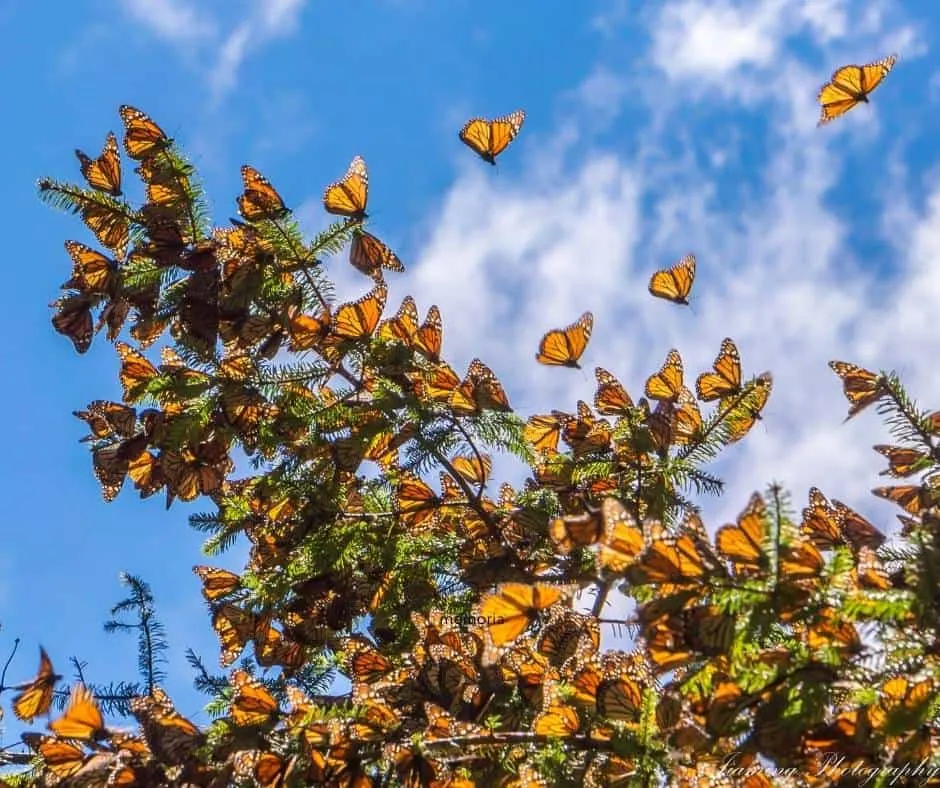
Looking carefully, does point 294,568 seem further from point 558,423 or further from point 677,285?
point 677,285

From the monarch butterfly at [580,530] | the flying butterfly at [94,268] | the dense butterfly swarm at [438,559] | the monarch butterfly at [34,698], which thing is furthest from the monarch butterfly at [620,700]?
the flying butterfly at [94,268]

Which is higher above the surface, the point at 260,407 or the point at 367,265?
the point at 367,265

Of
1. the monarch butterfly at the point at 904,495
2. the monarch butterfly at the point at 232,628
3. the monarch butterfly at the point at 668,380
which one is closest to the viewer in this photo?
the monarch butterfly at the point at 904,495

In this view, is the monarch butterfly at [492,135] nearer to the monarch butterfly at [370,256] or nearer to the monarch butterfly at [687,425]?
the monarch butterfly at [370,256]

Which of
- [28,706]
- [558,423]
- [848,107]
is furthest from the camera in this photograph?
[848,107]

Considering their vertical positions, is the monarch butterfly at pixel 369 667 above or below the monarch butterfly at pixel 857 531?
above

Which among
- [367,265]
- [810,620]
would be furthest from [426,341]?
[810,620]

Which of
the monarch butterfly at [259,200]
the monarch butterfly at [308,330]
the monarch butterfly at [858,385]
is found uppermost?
the monarch butterfly at [259,200]

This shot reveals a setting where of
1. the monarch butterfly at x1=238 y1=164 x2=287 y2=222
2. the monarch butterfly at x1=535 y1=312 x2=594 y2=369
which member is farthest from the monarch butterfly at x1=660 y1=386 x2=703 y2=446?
the monarch butterfly at x1=238 y1=164 x2=287 y2=222
